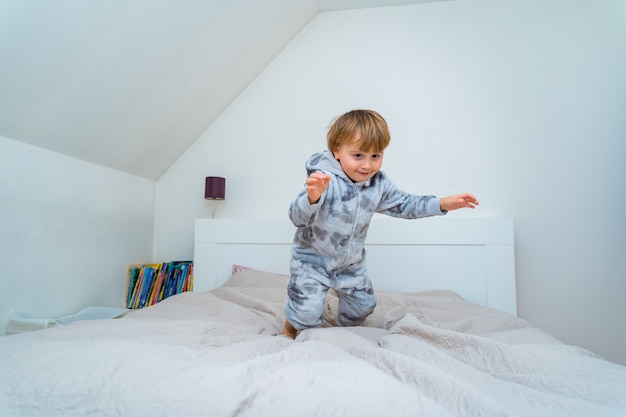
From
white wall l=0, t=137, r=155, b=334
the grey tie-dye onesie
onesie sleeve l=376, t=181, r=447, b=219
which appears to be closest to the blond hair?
the grey tie-dye onesie

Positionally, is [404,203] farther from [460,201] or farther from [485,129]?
[485,129]

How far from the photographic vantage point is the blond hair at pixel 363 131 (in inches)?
45.9

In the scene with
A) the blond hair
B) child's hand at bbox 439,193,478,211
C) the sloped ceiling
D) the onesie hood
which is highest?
the sloped ceiling

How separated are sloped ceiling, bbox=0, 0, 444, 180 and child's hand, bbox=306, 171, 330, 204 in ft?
3.33

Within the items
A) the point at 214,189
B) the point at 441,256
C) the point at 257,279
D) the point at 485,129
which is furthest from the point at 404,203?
the point at 214,189

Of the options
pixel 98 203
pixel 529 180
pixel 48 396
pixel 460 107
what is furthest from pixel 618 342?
pixel 98 203

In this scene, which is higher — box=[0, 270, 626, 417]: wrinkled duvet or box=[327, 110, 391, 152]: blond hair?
box=[327, 110, 391, 152]: blond hair

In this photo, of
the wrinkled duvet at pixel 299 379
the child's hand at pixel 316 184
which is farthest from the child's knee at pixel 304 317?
the child's hand at pixel 316 184

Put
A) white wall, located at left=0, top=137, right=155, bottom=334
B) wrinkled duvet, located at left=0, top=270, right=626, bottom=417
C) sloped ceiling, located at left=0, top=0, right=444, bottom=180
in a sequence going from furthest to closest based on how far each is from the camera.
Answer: white wall, located at left=0, top=137, right=155, bottom=334 → sloped ceiling, located at left=0, top=0, right=444, bottom=180 → wrinkled duvet, located at left=0, top=270, right=626, bottom=417

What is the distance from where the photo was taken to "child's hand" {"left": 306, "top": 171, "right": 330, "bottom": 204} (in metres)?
1.05

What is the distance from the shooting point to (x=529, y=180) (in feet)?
6.58

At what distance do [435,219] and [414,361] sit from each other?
1364mm

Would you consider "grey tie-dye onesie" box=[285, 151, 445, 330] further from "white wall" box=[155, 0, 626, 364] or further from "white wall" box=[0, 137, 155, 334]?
"white wall" box=[0, 137, 155, 334]

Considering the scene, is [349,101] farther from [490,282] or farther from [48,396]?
[48,396]
